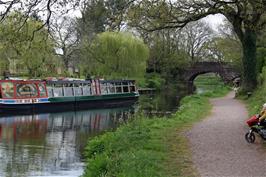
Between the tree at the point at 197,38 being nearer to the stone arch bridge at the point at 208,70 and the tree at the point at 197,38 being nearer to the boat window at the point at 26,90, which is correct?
the stone arch bridge at the point at 208,70

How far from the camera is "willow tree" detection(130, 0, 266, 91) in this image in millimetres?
13586

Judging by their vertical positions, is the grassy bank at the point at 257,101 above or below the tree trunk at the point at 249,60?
below

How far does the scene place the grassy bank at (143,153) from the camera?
8688 millimetres

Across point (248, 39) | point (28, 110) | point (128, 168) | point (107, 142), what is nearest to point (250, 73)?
point (248, 39)

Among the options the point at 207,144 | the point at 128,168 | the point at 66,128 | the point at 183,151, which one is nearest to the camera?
the point at 128,168

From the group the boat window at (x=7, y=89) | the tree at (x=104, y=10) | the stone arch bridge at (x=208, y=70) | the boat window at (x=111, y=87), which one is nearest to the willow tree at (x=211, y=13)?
the tree at (x=104, y=10)

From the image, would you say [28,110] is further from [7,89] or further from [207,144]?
[207,144]

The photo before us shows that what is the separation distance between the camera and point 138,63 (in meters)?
47.9

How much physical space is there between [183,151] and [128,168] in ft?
8.62

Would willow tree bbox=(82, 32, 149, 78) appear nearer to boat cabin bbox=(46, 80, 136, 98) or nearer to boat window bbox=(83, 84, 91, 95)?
boat cabin bbox=(46, 80, 136, 98)

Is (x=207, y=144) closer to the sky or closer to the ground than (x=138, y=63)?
closer to the ground

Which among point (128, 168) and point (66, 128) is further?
point (66, 128)

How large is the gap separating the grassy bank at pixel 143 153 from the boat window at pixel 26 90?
18.0m

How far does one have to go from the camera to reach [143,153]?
9.93 metres
